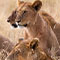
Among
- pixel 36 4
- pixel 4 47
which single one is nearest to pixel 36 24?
pixel 36 4

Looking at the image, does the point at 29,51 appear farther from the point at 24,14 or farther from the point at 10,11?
the point at 10,11

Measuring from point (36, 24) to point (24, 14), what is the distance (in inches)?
17.9

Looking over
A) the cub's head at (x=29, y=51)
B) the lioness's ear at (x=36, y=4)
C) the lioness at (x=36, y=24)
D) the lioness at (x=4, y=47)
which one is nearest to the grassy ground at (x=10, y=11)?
the lioness at (x=4, y=47)

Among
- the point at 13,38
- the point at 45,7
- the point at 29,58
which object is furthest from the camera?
the point at 45,7

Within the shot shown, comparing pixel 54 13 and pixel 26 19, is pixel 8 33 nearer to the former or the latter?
pixel 54 13

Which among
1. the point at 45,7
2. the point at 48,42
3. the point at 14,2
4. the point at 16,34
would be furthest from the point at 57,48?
the point at 14,2

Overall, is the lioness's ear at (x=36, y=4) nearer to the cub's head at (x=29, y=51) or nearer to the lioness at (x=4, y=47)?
the lioness at (x=4, y=47)

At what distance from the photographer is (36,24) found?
33.2 ft

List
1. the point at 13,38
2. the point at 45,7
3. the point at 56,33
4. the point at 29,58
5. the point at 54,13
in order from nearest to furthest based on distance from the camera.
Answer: the point at 29,58, the point at 56,33, the point at 13,38, the point at 54,13, the point at 45,7

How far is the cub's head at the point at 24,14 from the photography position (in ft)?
31.6

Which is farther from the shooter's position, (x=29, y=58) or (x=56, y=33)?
(x=56, y=33)

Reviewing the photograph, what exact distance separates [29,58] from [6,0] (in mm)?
10940

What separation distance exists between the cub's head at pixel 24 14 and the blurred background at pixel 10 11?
9.31ft

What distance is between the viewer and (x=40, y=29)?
33.3 ft
